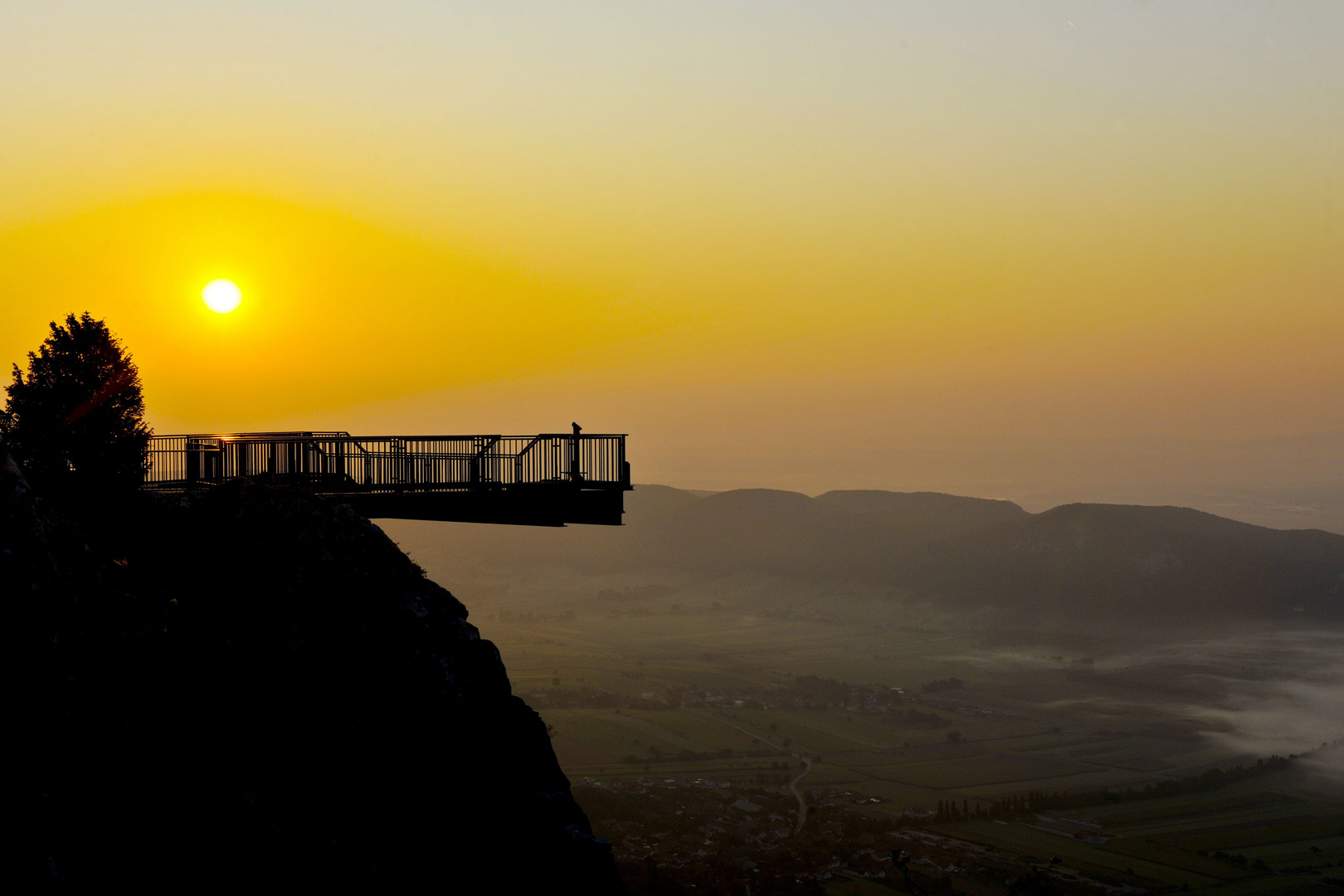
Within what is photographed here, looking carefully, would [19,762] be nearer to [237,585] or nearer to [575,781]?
[237,585]

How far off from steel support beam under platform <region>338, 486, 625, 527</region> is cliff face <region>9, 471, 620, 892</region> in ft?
22.9

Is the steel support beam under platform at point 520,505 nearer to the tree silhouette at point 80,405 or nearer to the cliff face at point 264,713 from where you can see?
the cliff face at point 264,713

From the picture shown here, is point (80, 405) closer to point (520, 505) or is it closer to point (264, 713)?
point (520, 505)

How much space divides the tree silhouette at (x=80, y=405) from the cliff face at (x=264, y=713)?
45.7 ft

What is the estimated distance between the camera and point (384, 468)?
3816 cm

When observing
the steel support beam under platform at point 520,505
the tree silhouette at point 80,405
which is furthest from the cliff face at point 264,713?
the tree silhouette at point 80,405

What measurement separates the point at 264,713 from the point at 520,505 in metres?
14.7

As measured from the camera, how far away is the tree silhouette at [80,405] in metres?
40.2

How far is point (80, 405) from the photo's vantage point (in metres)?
42.2

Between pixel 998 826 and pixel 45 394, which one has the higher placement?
pixel 45 394

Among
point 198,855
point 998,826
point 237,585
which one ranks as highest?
point 237,585

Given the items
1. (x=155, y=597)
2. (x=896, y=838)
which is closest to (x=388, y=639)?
(x=155, y=597)

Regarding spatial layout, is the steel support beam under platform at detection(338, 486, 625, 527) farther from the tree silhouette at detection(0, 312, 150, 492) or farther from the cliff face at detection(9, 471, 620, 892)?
the tree silhouette at detection(0, 312, 150, 492)

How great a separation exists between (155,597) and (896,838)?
16524 centimetres
